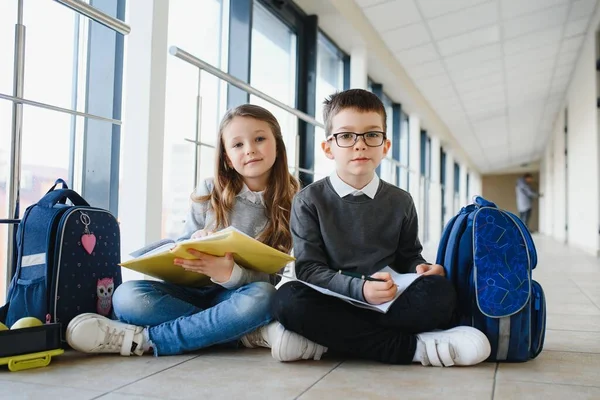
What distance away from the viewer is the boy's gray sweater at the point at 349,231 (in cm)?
125

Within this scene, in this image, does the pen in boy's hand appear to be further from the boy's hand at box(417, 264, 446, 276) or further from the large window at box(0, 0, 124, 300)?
the large window at box(0, 0, 124, 300)

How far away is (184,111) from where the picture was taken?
2.10m

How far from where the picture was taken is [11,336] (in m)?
1.06

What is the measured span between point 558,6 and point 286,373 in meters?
4.07

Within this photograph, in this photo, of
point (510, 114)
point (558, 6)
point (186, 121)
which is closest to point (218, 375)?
point (186, 121)

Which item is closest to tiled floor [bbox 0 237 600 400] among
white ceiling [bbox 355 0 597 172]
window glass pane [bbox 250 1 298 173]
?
window glass pane [bbox 250 1 298 173]

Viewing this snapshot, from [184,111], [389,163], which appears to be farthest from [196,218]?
[389,163]

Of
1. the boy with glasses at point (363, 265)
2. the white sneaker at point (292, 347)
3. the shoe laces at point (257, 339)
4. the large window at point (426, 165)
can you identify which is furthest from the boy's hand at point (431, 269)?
the large window at point (426, 165)

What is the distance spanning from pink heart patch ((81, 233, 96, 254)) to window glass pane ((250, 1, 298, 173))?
1.34m

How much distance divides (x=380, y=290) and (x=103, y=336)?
583 mm

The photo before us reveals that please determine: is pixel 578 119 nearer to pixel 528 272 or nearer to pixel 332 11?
pixel 332 11

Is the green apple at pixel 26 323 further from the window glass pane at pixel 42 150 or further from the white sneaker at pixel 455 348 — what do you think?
the white sneaker at pixel 455 348

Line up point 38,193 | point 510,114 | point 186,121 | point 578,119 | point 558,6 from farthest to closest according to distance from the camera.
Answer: point 510,114 < point 578,119 < point 558,6 < point 186,121 < point 38,193

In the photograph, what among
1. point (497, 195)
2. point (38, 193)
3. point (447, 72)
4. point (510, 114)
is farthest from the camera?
point (497, 195)
